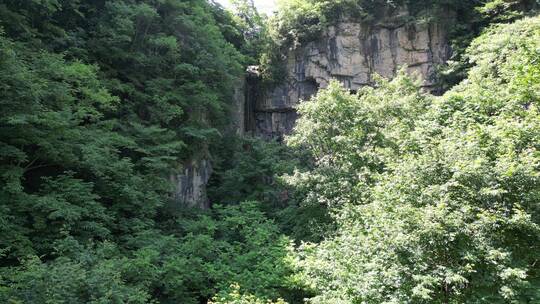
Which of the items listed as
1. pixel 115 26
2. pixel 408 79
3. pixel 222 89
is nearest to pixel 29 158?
pixel 115 26

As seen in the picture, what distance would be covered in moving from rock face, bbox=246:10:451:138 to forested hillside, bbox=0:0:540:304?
220 cm

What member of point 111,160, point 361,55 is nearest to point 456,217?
point 111,160

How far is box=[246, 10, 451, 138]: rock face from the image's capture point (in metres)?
22.3

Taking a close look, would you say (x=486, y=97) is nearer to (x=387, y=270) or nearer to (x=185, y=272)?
(x=387, y=270)

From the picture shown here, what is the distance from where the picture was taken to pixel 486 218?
20.1ft

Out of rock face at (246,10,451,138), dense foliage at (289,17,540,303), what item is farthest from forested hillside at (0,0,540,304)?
rock face at (246,10,451,138)

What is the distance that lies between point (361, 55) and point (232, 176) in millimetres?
11188

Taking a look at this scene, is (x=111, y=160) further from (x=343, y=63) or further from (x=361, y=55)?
(x=361, y=55)

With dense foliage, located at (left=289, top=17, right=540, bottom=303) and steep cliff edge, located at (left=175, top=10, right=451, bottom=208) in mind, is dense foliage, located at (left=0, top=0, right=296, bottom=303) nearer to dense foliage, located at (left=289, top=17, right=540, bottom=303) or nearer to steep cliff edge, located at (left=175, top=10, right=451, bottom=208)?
dense foliage, located at (left=289, top=17, right=540, bottom=303)

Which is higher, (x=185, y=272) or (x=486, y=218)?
(x=486, y=218)

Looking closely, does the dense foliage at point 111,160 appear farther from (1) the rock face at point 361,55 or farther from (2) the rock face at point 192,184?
(1) the rock face at point 361,55

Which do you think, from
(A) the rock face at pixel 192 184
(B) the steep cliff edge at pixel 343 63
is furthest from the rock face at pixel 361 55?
(A) the rock face at pixel 192 184

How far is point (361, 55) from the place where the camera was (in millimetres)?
23203

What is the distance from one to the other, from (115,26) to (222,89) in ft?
16.2
